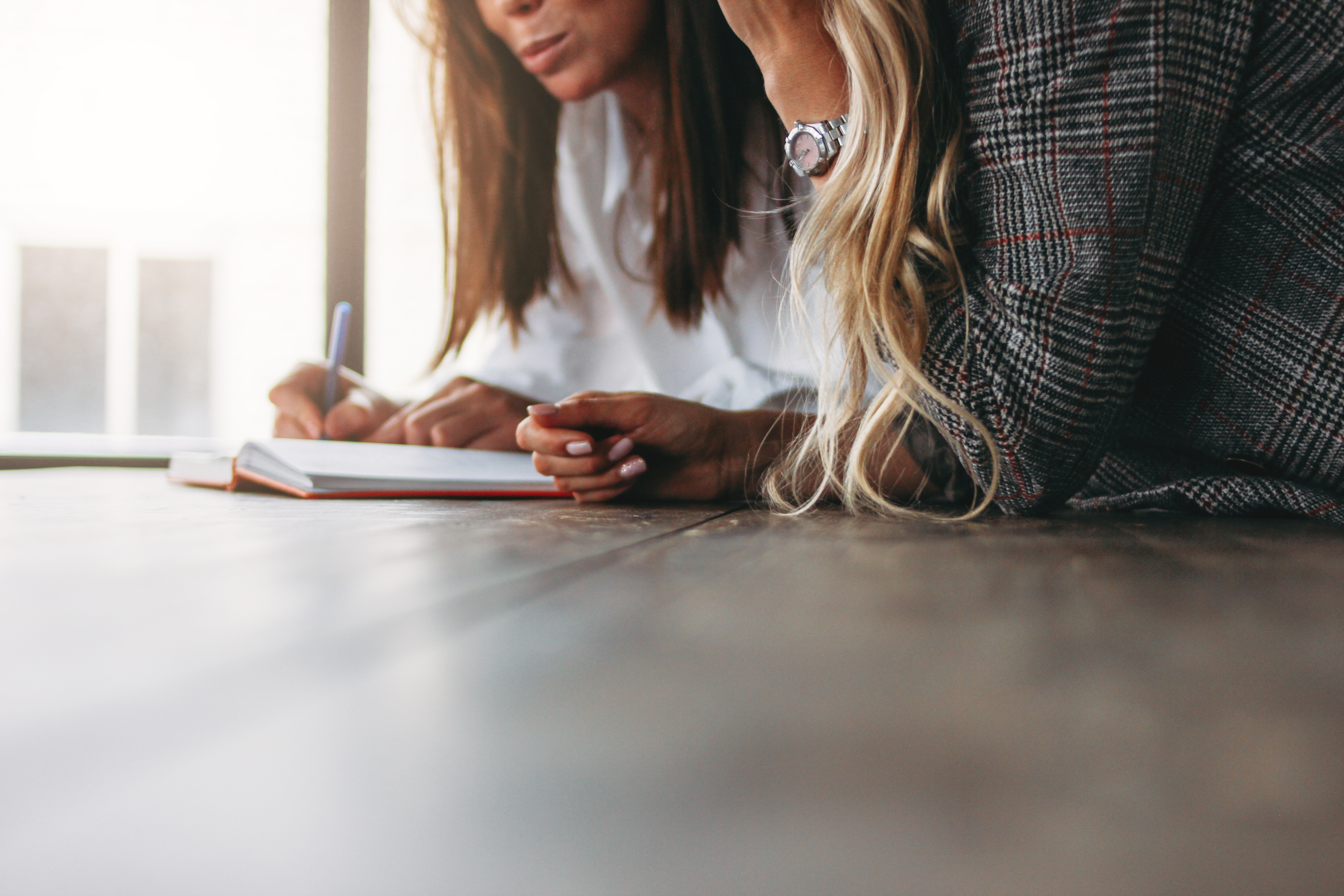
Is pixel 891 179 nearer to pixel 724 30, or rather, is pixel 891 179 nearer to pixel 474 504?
pixel 474 504

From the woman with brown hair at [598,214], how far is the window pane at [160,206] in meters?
0.49

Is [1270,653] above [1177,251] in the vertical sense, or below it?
below

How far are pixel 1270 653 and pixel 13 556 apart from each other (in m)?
0.41

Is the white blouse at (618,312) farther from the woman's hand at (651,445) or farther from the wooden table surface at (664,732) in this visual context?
the wooden table surface at (664,732)

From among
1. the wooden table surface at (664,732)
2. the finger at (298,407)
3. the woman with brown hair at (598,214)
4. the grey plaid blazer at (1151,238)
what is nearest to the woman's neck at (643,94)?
the woman with brown hair at (598,214)

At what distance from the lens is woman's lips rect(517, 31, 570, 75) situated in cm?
101

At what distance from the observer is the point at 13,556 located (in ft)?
0.95

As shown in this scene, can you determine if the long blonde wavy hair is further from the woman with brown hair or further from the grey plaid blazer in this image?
the woman with brown hair

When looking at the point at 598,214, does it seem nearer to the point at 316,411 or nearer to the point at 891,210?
the point at 316,411

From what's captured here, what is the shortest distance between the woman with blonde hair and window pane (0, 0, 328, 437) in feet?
4.17

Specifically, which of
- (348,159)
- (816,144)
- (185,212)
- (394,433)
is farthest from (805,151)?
(185,212)

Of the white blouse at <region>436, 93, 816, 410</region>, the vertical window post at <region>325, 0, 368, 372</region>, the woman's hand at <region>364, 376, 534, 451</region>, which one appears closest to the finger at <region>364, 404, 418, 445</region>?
the woman's hand at <region>364, 376, 534, 451</region>

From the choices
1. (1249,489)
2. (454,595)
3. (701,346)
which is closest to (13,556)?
(454,595)

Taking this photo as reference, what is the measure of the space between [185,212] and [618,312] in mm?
1387
